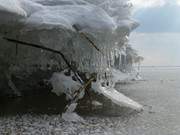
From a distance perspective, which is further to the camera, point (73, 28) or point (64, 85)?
point (64, 85)

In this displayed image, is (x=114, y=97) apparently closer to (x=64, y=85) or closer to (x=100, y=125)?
(x=64, y=85)

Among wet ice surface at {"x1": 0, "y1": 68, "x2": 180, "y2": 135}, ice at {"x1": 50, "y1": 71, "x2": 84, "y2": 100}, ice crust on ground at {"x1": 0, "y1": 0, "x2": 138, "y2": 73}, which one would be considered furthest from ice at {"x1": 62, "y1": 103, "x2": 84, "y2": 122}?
ice crust on ground at {"x1": 0, "y1": 0, "x2": 138, "y2": 73}

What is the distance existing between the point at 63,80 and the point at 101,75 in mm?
1257

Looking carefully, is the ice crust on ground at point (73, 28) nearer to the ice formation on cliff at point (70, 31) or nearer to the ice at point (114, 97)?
A: the ice formation on cliff at point (70, 31)

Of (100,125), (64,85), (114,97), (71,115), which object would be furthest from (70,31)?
(100,125)

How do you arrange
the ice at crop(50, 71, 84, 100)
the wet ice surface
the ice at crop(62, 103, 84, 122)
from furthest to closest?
the ice at crop(50, 71, 84, 100) → the ice at crop(62, 103, 84, 122) → the wet ice surface

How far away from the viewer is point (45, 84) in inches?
553

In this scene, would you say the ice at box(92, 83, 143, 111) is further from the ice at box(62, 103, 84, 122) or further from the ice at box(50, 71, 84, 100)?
the ice at box(62, 103, 84, 122)

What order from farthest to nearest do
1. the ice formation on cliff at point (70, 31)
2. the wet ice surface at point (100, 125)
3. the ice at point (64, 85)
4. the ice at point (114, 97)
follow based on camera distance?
the ice at point (64, 85)
the ice at point (114, 97)
the ice formation on cliff at point (70, 31)
the wet ice surface at point (100, 125)

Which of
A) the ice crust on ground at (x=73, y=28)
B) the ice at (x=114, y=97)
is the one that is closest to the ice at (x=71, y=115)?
the ice at (x=114, y=97)

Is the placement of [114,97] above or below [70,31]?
below

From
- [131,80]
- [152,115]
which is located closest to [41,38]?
[152,115]

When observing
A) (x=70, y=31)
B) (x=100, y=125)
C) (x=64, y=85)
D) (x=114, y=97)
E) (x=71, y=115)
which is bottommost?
(x=100, y=125)

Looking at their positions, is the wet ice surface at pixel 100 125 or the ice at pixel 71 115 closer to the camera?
the wet ice surface at pixel 100 125
